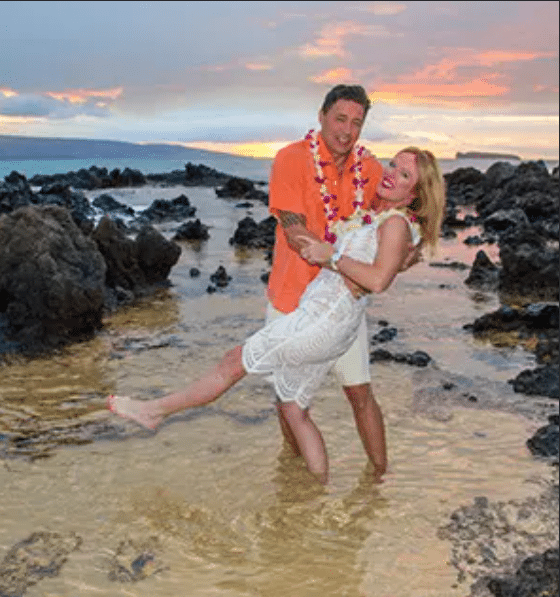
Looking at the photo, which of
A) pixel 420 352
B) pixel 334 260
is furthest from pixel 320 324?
pixel 420 352

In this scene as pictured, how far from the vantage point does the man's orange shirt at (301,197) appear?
6227 mm

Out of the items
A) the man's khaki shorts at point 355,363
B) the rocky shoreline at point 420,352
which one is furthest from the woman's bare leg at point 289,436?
the rocky shoreline at point 420,352

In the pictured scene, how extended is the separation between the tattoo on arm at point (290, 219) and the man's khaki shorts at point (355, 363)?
2.61ft

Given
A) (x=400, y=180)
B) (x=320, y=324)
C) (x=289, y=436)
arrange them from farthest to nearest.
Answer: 1. (x=289, y=436)
2. (x=320, y=324)
3. (x=400, y=180)

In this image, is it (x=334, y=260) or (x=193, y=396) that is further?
(x=193, y=396)

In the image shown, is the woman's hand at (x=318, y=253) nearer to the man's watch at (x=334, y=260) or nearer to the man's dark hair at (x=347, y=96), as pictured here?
the man's watch at (x=334, y=260)

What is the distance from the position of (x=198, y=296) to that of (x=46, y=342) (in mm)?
4512

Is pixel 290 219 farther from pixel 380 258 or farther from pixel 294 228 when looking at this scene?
pixel 380 258

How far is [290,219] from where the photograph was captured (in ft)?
19.7

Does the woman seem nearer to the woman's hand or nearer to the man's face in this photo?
the woman's hand

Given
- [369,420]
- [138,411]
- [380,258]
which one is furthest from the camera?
[369,420]

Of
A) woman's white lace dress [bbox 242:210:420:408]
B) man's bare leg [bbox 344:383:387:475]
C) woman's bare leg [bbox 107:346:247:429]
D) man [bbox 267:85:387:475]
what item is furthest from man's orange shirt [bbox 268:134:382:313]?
man's bare leg [bbox 344:383:387:475]

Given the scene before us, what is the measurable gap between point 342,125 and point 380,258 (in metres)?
1.21

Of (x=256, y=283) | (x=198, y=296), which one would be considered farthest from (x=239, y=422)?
(x=256, y=283)
